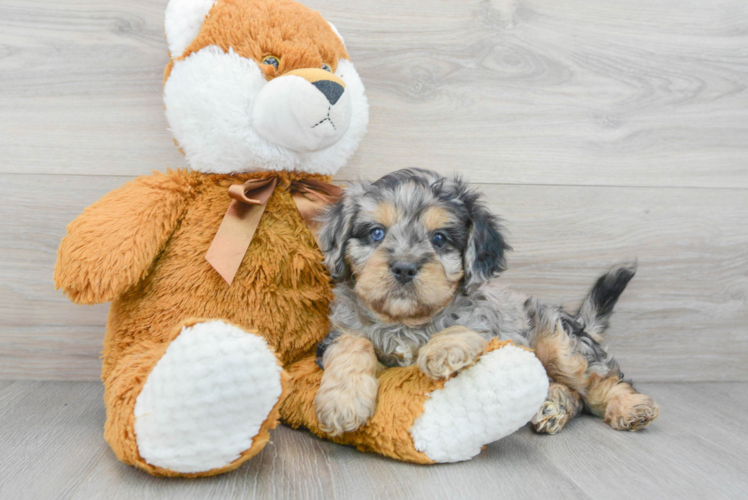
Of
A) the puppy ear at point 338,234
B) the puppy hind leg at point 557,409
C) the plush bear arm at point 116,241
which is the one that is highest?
the puppy ear at point 338,234

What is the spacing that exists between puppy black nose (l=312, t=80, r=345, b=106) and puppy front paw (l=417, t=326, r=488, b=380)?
759mm

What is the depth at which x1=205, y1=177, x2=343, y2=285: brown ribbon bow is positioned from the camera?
1.63 meters

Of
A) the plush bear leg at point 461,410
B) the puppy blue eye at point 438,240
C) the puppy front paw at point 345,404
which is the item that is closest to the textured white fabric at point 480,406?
the plush bear leg at point 461,410

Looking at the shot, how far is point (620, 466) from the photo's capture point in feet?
5.20

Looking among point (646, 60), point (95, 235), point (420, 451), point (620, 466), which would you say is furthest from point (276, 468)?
point (646, 60)

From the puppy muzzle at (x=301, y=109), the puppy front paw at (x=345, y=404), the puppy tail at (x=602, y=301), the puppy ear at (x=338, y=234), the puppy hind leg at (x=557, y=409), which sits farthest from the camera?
the puppy tail at (x=602, y=301)

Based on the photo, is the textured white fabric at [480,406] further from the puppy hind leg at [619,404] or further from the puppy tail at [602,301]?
the puppy tail at [602,301]

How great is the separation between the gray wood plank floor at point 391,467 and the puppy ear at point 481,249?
1.71ft

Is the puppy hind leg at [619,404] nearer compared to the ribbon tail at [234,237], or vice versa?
the ribbon tail at [234,237]

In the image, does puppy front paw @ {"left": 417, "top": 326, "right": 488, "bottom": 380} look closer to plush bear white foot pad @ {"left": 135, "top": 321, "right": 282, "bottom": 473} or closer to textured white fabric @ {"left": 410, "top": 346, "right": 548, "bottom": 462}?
textured white fabric @ {"left": 410, "top": 346, "right": 548, "bottom": 462}

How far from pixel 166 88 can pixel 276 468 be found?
3.89 ft

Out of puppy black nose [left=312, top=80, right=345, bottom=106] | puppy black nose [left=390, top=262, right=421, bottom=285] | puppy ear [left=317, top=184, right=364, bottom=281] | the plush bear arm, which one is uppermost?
puppy black nose [left=312, top=80, right=345, bottom=106]

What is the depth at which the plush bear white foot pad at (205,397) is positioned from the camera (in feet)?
4.05

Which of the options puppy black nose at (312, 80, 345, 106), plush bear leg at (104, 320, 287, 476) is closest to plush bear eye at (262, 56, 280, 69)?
puppy black nose at (312, 80, 345, 106)
